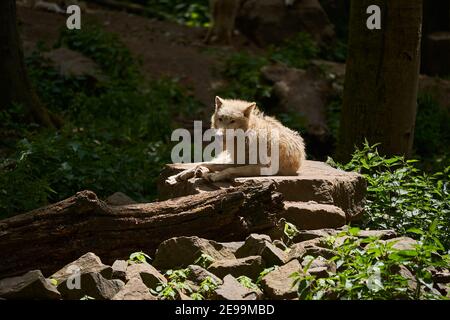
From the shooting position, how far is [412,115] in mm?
9484

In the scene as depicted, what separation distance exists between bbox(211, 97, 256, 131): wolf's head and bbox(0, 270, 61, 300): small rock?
299cm

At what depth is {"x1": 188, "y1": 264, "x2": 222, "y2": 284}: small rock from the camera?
5817 mm

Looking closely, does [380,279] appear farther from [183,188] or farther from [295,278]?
[183,188]

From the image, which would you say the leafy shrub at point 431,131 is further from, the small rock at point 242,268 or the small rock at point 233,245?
the small rock at point 242,268

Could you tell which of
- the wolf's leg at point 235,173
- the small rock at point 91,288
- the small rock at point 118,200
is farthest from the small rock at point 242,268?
the small rock at point 118,200

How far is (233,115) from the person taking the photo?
26.0ft

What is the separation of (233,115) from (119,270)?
2.52 m

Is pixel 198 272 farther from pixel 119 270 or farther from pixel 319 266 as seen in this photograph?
pixel 319 266

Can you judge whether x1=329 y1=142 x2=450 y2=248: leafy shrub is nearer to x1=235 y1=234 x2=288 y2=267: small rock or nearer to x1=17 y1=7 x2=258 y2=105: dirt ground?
x1=235 y1=234 x2=288 y2=267: small rock

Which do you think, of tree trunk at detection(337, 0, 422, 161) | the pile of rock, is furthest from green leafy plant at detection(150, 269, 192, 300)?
tree trunk at detection(337, 0, 422, 161)

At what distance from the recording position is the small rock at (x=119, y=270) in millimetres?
5918

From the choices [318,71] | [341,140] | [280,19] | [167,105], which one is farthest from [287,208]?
[280,19]

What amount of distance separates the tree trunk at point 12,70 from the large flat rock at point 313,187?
168 inches

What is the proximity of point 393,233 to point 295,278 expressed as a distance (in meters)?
1.77
